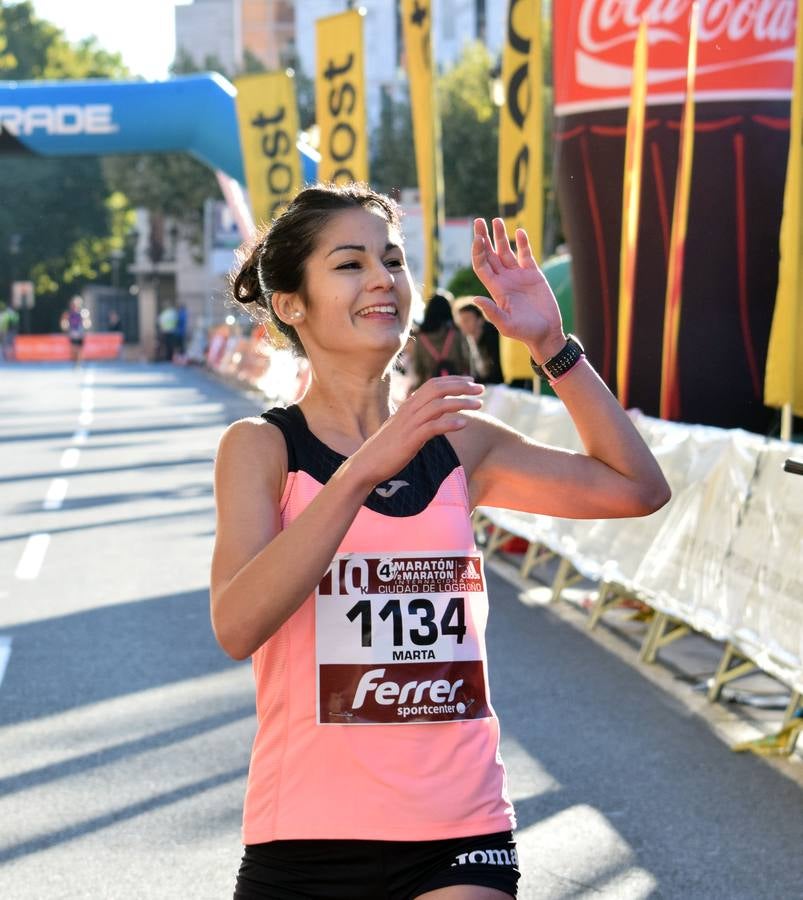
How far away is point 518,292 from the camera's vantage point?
3.17 metres

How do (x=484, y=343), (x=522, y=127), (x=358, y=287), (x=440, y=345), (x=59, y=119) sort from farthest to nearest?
(x=59, y=119), (x=522, y=127), (x=484, y=343), (x=440, y=345), (x=358, y=287)

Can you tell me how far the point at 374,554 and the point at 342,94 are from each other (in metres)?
18.8

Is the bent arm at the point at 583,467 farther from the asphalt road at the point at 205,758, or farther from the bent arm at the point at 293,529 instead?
the asphalt road at the point at 205,758

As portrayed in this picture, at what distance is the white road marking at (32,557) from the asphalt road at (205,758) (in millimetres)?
47

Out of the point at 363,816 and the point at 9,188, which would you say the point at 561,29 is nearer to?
the point at 363,816

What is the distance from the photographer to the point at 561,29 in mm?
12695

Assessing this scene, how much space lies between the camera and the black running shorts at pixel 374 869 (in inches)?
112

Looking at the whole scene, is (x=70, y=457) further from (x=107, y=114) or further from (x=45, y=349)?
(x=45, y=349)

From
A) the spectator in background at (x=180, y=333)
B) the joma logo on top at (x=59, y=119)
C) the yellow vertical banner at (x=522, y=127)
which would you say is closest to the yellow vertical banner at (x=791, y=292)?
the yellow vertical banner at (x=522, y=127)

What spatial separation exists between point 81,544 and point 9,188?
71118 mm

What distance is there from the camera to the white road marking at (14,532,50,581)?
1166cm

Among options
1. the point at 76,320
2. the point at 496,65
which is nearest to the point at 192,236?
the point at 76,320

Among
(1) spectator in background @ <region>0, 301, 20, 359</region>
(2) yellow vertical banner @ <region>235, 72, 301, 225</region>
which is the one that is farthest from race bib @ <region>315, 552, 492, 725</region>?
(1) spectator in background @ <region>0, 301, 20, 359</region>

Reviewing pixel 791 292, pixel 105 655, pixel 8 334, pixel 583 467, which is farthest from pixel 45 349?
pixel 583 467
